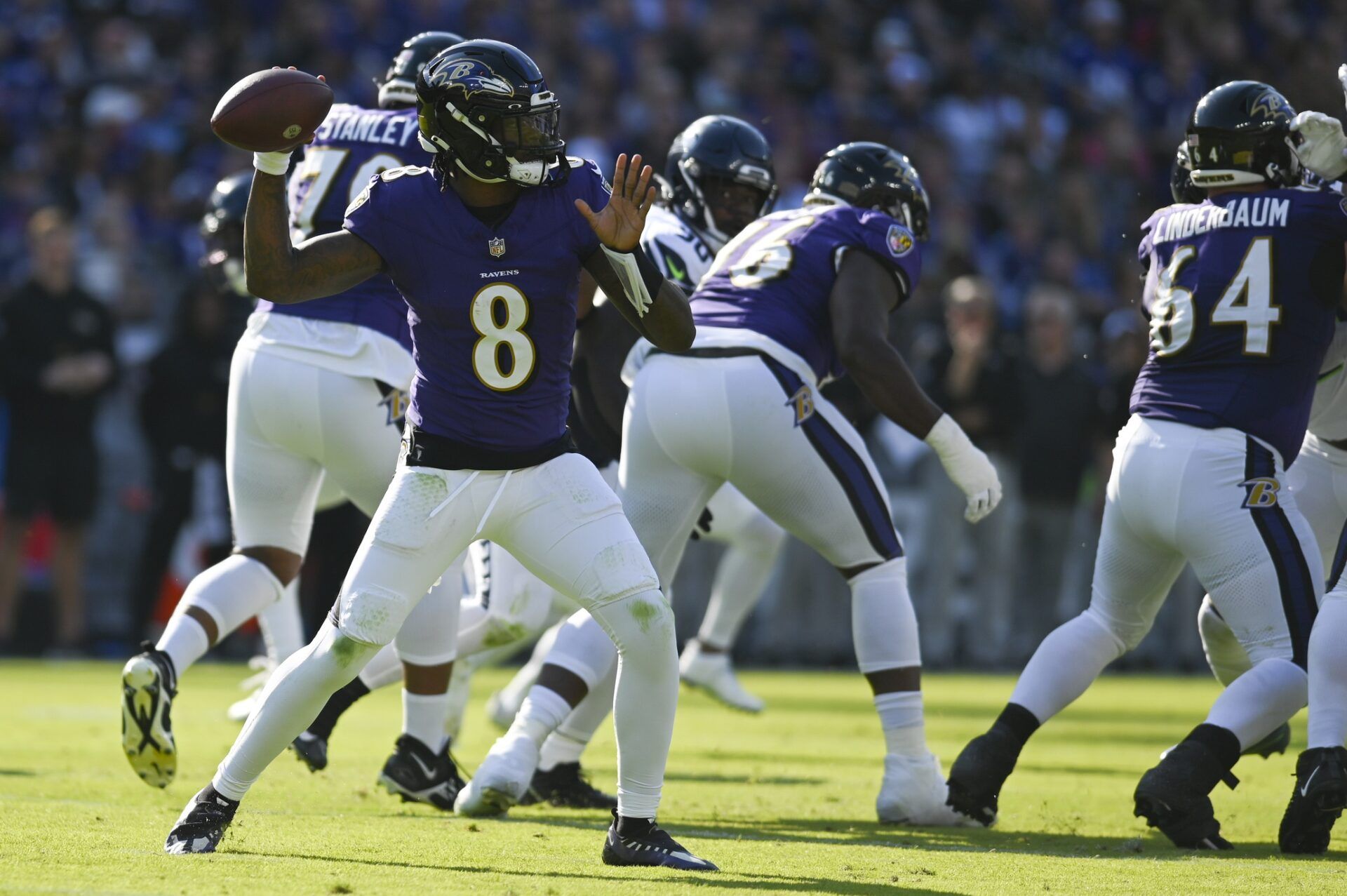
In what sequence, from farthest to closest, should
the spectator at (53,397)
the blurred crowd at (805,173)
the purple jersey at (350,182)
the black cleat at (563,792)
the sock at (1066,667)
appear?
1. the blurred crowd at (805,173)
2. the spectator at (53,397)
3. the black cleat at (563,792)
4. the purple jersey at (350,182)
5. the sock at (1066,667)

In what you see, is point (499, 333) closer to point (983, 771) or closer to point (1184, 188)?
point (983, 771)

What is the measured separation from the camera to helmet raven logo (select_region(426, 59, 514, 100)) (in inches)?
170

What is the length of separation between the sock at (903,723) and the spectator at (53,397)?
7105 millimetres

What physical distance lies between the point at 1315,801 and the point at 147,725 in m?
3.22

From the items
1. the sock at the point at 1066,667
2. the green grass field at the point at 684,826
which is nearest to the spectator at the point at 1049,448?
the green grass field at the point at 684,826

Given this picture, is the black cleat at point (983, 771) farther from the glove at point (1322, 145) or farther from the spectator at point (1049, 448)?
the spectator at point (1049, 448)

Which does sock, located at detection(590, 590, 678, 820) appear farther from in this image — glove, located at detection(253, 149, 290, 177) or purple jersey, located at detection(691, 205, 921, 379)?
purple jersey, located at detection(691, 205, 921, 379)

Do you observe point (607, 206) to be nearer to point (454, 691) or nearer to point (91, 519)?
point (454, 691)

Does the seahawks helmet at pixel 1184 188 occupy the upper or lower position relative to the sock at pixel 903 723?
upper

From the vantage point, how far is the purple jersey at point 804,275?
5574 millimetres

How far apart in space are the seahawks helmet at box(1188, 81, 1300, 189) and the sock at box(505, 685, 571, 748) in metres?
2.50

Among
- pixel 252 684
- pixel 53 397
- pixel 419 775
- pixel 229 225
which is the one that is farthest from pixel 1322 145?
pixel 53 397

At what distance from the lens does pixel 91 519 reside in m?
11.4

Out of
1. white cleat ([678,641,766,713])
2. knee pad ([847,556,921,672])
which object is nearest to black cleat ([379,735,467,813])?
knee pad ([847,556,921,672])
